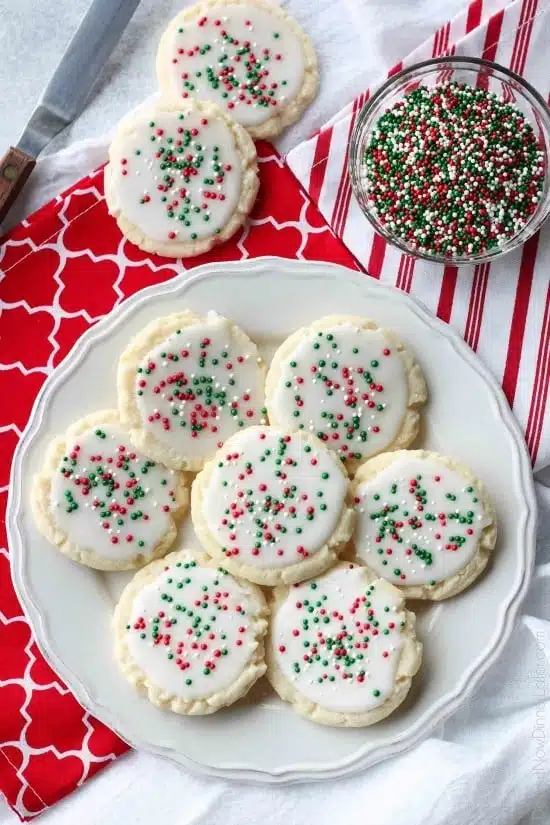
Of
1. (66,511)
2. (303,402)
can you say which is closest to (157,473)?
(66,511)

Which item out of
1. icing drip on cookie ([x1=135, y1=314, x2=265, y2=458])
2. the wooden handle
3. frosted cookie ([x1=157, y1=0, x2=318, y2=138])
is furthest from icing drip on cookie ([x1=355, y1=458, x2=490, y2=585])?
the wooden handle

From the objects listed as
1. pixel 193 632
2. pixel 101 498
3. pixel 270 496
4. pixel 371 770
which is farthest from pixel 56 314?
pixel 371 770

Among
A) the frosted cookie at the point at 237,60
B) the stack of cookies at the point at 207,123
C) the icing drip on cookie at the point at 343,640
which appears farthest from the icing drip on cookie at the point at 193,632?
the frosted cookie at the point at 237,60

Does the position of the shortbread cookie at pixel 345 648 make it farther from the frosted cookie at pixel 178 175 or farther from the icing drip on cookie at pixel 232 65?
the icing drip on cookie at pixel 232 65

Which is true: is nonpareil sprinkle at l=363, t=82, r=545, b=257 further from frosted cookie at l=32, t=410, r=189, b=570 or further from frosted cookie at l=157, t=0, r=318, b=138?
frosted cookie at l=32, t=410, r=189, b=570

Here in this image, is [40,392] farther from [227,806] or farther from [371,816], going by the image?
[371,816]

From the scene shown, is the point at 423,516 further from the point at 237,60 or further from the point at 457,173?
the point at 237,60
